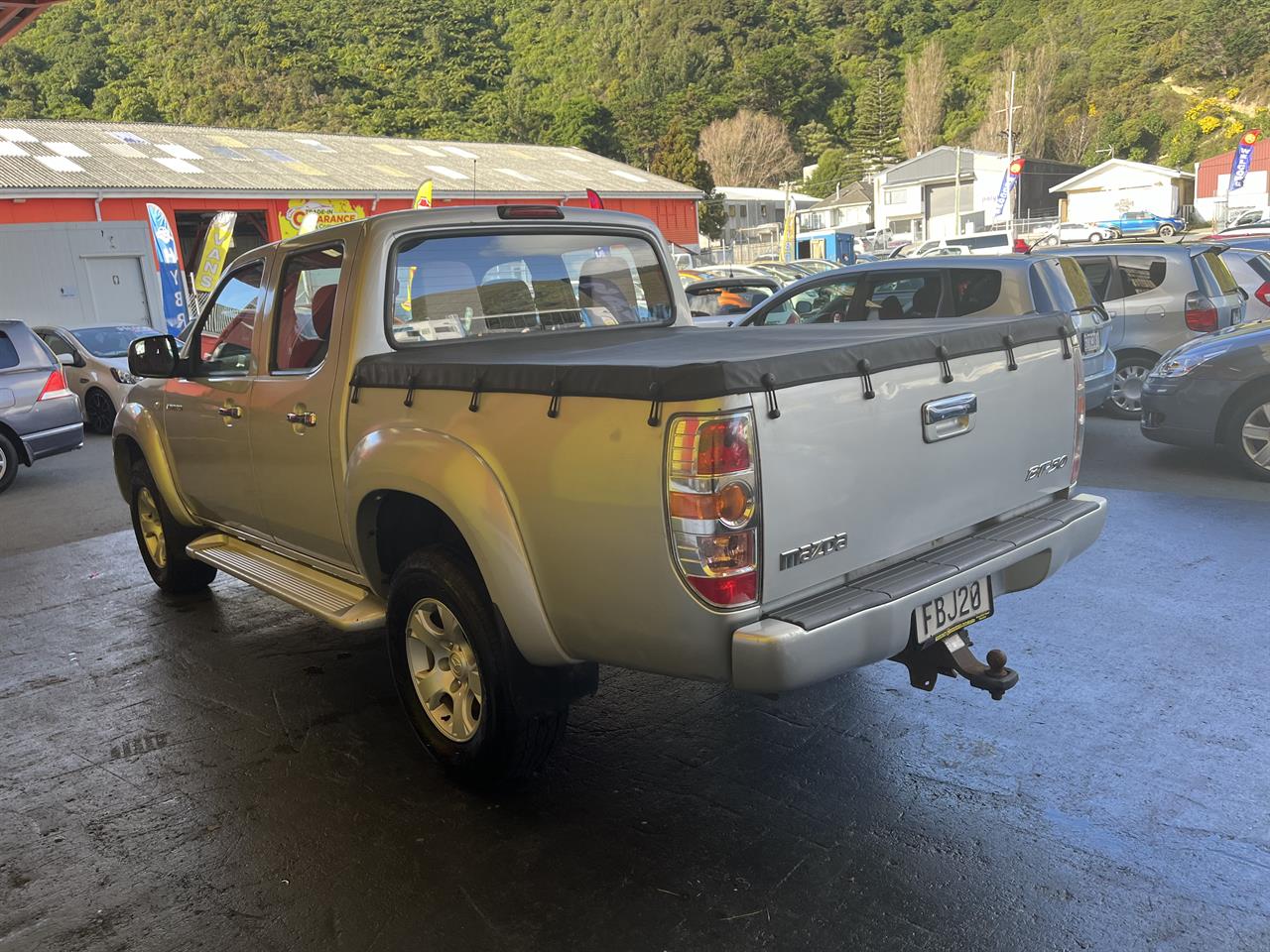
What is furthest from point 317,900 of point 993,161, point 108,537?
point 993,161

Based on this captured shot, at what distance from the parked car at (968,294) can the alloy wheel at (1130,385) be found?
4.55 ft

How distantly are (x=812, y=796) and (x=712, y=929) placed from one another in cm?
77

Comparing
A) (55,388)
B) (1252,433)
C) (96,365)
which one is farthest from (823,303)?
(96,365)

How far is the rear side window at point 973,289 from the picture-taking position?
25.3ft

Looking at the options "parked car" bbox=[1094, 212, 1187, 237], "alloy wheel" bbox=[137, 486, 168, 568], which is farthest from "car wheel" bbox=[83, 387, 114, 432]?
"parked car" bbox=[1094, 212, 1187, 237]

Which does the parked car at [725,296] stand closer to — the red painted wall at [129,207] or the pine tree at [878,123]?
the red painted wall at [129,207]

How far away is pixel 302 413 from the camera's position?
4.00 m

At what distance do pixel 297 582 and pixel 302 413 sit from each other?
30.3 inches

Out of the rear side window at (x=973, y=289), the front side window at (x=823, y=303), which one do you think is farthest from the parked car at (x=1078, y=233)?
the rear side window at (x=973, y=289)

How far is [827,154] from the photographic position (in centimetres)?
9700

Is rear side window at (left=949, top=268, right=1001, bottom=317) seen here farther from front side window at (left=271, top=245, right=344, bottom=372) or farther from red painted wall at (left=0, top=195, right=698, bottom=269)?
red painted wall at (left=0, top=195, right=698, bottom=269)

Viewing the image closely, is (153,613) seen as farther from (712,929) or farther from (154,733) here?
(712,929)

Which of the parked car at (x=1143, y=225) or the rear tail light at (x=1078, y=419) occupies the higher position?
the rear tail light at (x=1078, y=419)

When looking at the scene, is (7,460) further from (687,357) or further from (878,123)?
(878,123)
